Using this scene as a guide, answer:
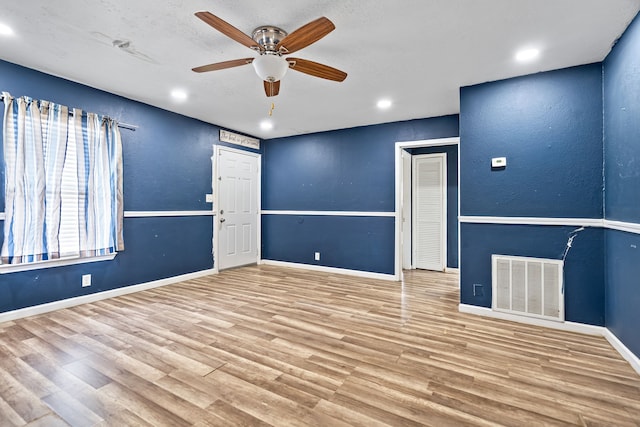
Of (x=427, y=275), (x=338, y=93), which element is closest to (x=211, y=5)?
(x=338, y=93)

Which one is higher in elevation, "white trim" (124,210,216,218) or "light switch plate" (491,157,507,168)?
"light switch plate" (491,157,507,168)

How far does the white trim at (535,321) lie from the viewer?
2.67 meters

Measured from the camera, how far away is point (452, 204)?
5250mm

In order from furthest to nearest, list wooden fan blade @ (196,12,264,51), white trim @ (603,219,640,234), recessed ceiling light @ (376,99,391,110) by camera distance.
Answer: recessed ceiling light @ (376,99,391,110) < white trim @ (603,219,640,234) < wooden fan blade @ (196,12,264,51)

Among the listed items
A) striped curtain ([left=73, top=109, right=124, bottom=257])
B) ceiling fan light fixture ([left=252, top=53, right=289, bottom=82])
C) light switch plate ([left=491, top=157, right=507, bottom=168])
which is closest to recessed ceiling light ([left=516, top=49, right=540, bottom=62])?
light switch plate ([left=491, top=157, right=507, bottom=168])

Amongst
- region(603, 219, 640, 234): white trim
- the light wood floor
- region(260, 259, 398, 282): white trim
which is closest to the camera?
the light wood floor

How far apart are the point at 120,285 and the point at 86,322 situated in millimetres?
972

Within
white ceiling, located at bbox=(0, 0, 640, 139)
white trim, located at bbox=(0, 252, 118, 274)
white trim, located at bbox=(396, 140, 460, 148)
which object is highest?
white ceiling, located at bbox=(0, 0, 640, 139)

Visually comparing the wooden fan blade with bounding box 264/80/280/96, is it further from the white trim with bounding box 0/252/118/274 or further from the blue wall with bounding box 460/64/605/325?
the white trim with bounding box 0/252/118/274

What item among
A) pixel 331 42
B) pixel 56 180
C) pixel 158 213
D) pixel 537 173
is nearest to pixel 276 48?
pixel 331 42

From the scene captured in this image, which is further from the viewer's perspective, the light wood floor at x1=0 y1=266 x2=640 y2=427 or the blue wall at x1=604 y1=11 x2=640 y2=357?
the blue wall at x1=604 y1=11 x2=640 y2=357

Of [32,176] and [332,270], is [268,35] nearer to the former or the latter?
[32,176]

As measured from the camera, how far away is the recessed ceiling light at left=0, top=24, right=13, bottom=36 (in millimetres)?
2303

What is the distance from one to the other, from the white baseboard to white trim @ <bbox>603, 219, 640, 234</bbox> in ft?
2.91
